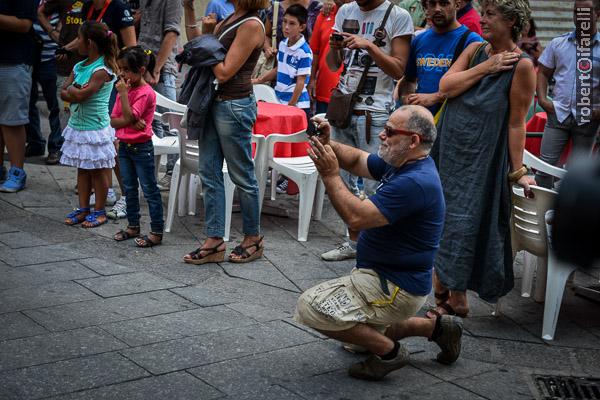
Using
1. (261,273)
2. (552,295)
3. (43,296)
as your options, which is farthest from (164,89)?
(552,295)

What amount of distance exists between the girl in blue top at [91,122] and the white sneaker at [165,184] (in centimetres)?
121

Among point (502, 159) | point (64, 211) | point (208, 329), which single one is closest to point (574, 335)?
point (502, 159)

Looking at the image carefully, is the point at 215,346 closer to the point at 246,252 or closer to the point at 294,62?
the point at 246,252

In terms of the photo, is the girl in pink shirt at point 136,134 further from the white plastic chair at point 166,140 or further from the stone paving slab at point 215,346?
the stone paving slab at point 215,346

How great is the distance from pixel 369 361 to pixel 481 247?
134 centimetres

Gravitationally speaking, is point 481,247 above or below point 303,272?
above

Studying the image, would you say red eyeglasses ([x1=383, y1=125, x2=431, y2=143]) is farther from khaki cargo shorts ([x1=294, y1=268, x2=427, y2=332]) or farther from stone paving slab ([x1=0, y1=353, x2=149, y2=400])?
stone paving slab ([x1=0, y1=353, x2=149, y2=400])

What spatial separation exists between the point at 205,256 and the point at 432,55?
2.06m

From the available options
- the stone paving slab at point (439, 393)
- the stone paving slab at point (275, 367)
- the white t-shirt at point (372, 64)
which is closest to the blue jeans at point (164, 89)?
the white t-shirt at point (372, 64)

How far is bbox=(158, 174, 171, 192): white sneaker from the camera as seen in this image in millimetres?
8703

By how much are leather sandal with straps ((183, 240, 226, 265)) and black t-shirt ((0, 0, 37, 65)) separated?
115 inches

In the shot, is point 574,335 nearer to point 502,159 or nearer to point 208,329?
point 502,159

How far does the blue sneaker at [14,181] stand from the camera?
26.9ft

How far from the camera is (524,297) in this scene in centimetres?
640
